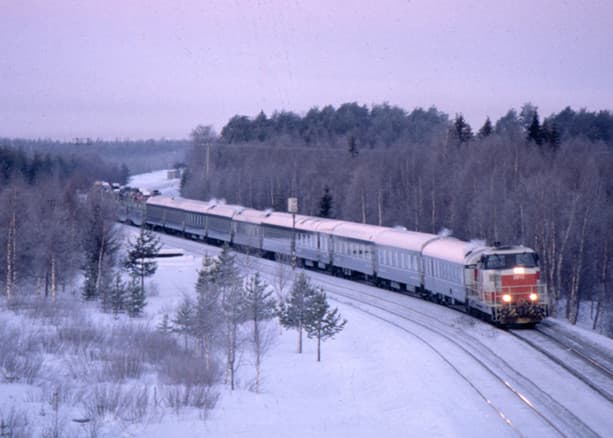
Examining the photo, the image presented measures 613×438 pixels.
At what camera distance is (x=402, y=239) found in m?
31.9

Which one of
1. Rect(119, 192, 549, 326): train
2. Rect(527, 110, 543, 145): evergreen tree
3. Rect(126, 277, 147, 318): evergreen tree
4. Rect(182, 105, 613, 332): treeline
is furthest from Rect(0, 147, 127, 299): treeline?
Rect(527, 110, 543, 145): evergreen tree

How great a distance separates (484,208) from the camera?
145ft

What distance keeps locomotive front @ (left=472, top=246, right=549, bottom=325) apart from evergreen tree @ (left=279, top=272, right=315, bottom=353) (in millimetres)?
5997

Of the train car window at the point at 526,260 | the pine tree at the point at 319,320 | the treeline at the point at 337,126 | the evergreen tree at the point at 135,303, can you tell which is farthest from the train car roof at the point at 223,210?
the treeline at the point at 337,126

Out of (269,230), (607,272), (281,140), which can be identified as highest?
(281,140)

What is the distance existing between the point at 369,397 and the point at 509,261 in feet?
27.2

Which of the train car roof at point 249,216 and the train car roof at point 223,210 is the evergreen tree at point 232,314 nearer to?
the train car roof at point 249,216

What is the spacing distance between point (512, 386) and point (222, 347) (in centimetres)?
979

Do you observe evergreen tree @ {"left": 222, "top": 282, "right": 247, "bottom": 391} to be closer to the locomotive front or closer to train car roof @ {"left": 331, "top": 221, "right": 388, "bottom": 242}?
the locomotive front

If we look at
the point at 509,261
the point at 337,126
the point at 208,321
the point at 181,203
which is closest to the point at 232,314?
the point at 208,321

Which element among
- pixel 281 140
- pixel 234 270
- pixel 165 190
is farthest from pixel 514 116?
pixel 234 270

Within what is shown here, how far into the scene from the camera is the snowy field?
1412cm

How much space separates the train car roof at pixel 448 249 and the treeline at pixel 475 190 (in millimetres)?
6524

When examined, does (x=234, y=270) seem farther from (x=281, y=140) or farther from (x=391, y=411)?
(x=281, y=140)
